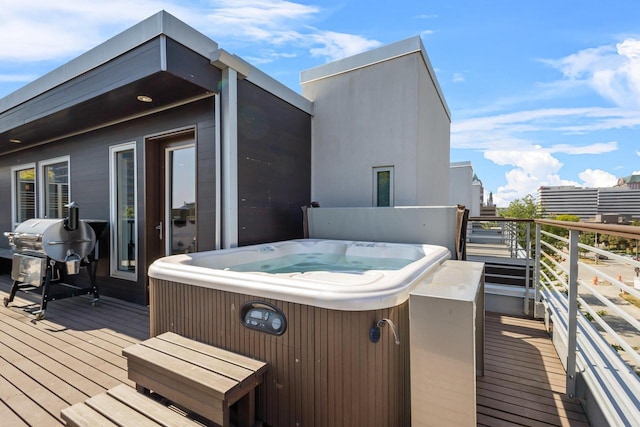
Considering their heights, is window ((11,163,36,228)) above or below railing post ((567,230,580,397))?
above

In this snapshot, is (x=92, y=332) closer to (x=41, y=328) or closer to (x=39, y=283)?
(x=41, y=328)

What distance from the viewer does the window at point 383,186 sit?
163 inches

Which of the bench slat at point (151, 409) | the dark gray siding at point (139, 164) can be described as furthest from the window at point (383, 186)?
the bench slat at point (151, 409)

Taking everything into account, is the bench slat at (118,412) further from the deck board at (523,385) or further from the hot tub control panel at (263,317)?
the deck board at (523,385)

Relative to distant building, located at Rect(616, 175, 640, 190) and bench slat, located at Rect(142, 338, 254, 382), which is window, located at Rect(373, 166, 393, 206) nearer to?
bench slat, located at Rect(142, 338, 254, 382)

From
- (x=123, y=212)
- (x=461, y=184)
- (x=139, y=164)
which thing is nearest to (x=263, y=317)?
(x=139, y=164)

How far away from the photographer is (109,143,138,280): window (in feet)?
12.5

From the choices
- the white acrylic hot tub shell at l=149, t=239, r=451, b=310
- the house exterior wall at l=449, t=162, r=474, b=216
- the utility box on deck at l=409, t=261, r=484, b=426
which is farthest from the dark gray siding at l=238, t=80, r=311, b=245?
the house exterior wall at l=449, t=162, r=474, b=216

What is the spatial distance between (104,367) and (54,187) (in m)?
4.28

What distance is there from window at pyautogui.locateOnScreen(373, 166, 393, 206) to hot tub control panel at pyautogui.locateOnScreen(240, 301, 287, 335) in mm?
2983

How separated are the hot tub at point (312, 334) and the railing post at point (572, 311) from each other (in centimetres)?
87

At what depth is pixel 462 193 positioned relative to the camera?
1084 centimetres

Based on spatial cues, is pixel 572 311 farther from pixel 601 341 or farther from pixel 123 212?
pixel 123 212

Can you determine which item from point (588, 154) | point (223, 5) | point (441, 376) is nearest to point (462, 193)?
point (223, 5)
